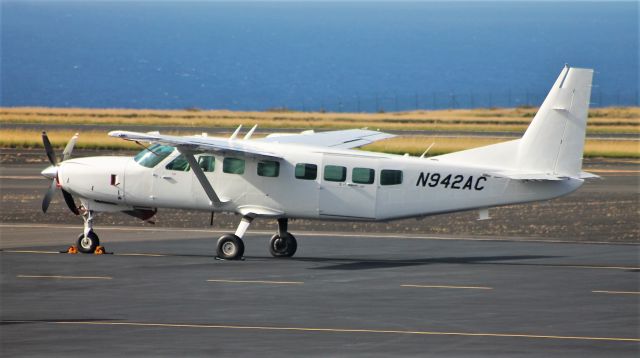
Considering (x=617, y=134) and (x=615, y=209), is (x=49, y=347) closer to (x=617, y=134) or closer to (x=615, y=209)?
(x=615, y=209)

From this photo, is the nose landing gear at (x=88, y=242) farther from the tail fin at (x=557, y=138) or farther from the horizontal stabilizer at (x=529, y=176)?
the horizontal stabilizer at (x=529, y=176)

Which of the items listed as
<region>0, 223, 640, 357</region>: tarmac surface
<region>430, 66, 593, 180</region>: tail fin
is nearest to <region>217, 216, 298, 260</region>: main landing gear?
<region>0, 223, 640, 357</region>: tarmac surface

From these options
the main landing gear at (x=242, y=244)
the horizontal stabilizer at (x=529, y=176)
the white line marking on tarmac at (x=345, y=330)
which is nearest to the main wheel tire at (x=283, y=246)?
the main landing gear at (x=242, y=244)

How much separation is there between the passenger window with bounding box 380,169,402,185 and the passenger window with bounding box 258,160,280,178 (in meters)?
2.22

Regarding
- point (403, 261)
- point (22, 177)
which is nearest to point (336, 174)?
point (403, 261)

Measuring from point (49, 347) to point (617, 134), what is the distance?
62.6 m

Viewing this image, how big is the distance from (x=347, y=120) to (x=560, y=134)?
6667cm

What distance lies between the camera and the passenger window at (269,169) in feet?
85.4

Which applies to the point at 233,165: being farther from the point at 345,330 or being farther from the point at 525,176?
the point at 345,330

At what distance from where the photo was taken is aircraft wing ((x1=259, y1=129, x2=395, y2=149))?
28.0 meters

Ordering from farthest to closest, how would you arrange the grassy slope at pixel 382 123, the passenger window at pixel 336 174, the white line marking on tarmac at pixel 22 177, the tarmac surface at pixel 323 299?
1. the grassy slope at pixel 382 123
2. the white line marking on tarmac at pixel 22 177
3. the passenger window at pixel 336 174
4. the tarmac surface at pixel 323 299

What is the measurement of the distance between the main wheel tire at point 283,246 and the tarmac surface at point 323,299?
38cm

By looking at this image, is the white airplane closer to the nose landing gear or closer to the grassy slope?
the nose landing gear

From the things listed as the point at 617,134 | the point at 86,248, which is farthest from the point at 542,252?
the point at 617,134
